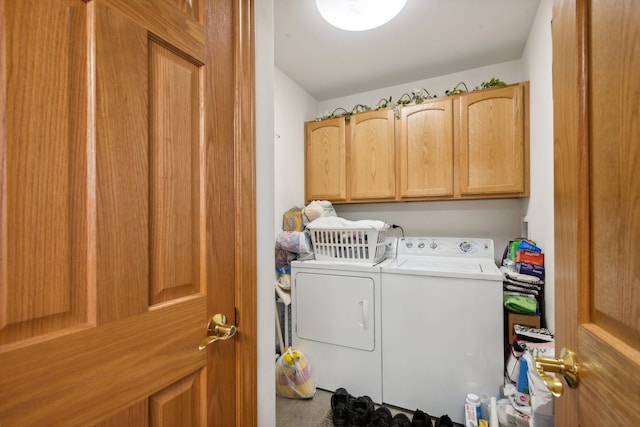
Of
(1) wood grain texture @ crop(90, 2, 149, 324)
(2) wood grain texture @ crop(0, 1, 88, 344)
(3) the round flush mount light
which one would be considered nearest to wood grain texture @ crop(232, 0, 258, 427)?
(1) wood grain texture @ crop(90, 2, 149, 324)

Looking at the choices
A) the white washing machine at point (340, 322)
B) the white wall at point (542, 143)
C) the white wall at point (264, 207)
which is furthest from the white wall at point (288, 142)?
the white wall at point (542, 143)

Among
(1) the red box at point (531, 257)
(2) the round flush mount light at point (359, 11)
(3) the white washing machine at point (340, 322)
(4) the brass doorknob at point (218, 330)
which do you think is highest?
(2) the round flush mount light at point (359, 11)

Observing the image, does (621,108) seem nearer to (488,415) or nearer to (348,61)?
(488,415)

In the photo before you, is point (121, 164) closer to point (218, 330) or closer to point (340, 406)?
point (218, 330)

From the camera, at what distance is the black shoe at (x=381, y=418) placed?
1.65 metres

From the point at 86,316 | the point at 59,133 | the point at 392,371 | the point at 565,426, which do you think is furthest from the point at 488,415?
the point at 59,133

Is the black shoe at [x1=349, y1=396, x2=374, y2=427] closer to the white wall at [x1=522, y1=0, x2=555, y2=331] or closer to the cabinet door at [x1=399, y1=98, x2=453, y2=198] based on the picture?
the white wall at [x1=522, y1=0, x2=555, y2=331]

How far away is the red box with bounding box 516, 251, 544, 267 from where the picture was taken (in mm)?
1655

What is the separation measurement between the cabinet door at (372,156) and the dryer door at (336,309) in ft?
2.81

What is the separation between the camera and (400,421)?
1.67 meters

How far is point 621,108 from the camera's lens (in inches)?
16.8

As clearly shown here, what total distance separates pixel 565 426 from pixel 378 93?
9.10ft

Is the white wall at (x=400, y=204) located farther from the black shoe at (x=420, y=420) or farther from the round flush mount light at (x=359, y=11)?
the black shoe at (x=420, y=420)

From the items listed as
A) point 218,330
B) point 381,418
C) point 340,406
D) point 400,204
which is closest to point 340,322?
point 340,406
